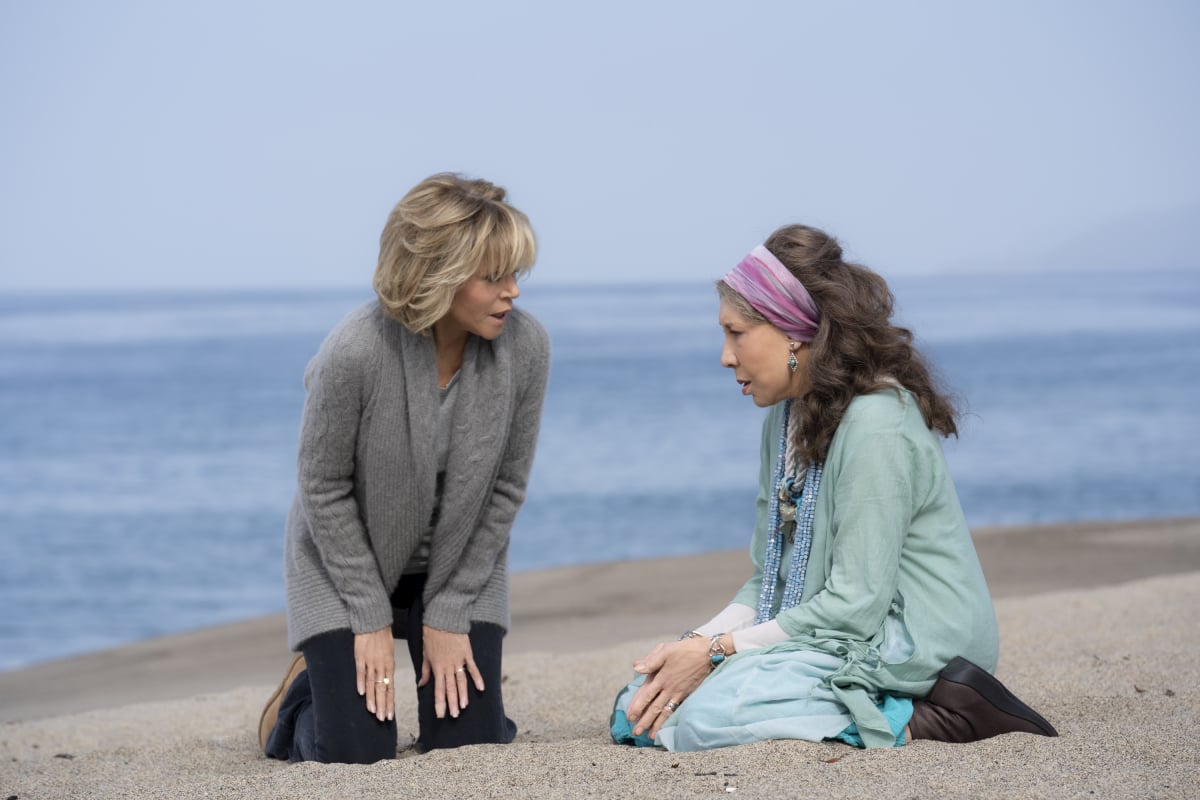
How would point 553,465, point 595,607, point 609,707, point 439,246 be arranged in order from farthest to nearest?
point 553,465 < point 595,607 < point 609,707 < point 439,246

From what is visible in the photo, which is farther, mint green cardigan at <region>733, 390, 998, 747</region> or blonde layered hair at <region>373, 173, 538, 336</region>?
blonde layered hair at <region>373, 173, 538, 336</region>

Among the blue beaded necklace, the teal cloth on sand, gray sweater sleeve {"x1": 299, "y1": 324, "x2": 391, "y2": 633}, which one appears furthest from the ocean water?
gray sweater sleeve {"x1": 299, "y1": 324, "x2": 391, "y2": 633}

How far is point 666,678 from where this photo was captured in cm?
329

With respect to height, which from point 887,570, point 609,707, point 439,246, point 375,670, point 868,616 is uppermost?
A: point 439,246

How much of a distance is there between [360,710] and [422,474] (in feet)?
2.35

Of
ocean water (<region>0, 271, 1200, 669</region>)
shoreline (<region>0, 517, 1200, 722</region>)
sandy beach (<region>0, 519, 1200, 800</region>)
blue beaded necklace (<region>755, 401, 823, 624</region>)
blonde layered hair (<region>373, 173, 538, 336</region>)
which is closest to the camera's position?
sandy beach (<region>0, 519, 1200, 800</region>)

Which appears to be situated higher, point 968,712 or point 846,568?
point 846,568

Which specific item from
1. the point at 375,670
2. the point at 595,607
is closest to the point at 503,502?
the point at 375,670

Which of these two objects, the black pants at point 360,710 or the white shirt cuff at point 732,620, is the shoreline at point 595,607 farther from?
the white shirt cuff at point 732,620

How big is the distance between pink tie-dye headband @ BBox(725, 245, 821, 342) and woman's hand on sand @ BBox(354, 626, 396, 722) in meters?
1.47

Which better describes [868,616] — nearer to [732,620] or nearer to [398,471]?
[732,620]

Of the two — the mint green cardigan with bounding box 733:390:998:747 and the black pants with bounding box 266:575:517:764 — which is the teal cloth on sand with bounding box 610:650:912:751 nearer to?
the mint green cardigan with bounding box 733:390:998:747

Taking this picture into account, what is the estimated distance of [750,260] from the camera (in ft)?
10.8

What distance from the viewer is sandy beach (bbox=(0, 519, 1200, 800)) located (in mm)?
2955
